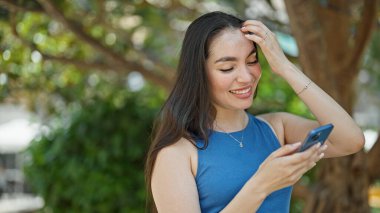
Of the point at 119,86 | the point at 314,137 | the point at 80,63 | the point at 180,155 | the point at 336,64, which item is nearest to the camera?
the point at 314,137

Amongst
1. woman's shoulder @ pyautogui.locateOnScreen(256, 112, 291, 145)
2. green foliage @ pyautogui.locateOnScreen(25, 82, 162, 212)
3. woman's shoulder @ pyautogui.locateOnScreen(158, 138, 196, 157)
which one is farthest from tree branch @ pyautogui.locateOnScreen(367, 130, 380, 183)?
woman's shoulder @ pyautogui.locateOnScreen(158, 138, 196, 157)

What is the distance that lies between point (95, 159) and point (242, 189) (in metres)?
4.11

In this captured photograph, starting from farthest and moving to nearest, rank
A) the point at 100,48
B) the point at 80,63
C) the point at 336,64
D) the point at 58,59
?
the point at 80,63 < the point at 58,59 < the point at 100,48 < the point at 336,64

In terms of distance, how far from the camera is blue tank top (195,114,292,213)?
2.57m

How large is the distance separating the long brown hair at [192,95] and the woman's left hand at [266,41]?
46 millimetres

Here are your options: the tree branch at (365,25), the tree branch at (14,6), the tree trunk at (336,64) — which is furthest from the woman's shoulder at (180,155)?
the tree branch at (14,6)

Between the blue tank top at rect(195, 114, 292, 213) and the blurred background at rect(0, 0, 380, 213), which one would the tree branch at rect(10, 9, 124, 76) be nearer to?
the blurred background at rect(0, 0, 380, 213)

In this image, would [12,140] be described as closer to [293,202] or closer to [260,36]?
[293,202]

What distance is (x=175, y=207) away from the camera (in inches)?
98.8

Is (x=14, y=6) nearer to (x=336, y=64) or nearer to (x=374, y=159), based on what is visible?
(x=336, y=64)

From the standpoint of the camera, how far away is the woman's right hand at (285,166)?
2260 millimetres

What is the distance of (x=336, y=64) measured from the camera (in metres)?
5.79

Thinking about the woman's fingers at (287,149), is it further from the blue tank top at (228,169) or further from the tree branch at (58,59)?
the tree branch at (58,59)

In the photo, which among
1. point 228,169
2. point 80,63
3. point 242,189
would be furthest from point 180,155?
point 80,63
